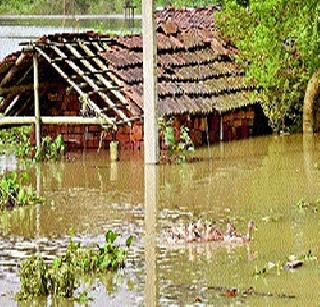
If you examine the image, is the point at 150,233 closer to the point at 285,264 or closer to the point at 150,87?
the point at 285,264

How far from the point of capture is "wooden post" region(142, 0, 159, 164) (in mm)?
17750

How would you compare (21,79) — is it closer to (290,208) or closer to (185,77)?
(185,77)

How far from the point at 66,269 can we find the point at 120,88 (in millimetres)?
8625

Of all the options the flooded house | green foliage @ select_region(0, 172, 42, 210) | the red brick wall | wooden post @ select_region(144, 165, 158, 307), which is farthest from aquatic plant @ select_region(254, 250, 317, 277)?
the flooded house

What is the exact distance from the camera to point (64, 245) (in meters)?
12.6

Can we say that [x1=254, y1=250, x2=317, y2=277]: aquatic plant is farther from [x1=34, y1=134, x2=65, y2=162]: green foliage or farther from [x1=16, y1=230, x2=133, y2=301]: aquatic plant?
[x1=34, y1=134, x2=65, y2=162]: green foliage

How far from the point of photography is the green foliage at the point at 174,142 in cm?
1839

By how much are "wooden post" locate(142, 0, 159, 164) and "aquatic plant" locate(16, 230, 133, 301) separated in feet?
19.6

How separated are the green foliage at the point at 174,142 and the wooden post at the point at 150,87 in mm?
496

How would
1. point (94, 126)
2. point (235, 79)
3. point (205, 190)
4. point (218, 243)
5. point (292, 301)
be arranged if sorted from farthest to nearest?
point (235, 79) < point (94, 126) < point (205, 190) < point (218, 243) < point (292, 301)

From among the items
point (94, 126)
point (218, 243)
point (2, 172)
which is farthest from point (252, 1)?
point (218, 243)

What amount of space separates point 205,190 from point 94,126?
4223 millimetres

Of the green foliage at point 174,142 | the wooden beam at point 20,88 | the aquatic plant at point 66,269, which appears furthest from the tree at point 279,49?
the aquatic plant at point 66,269

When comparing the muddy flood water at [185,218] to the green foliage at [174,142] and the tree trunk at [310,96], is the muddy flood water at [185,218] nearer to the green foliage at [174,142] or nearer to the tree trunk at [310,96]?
the green foliage at [174,142]
